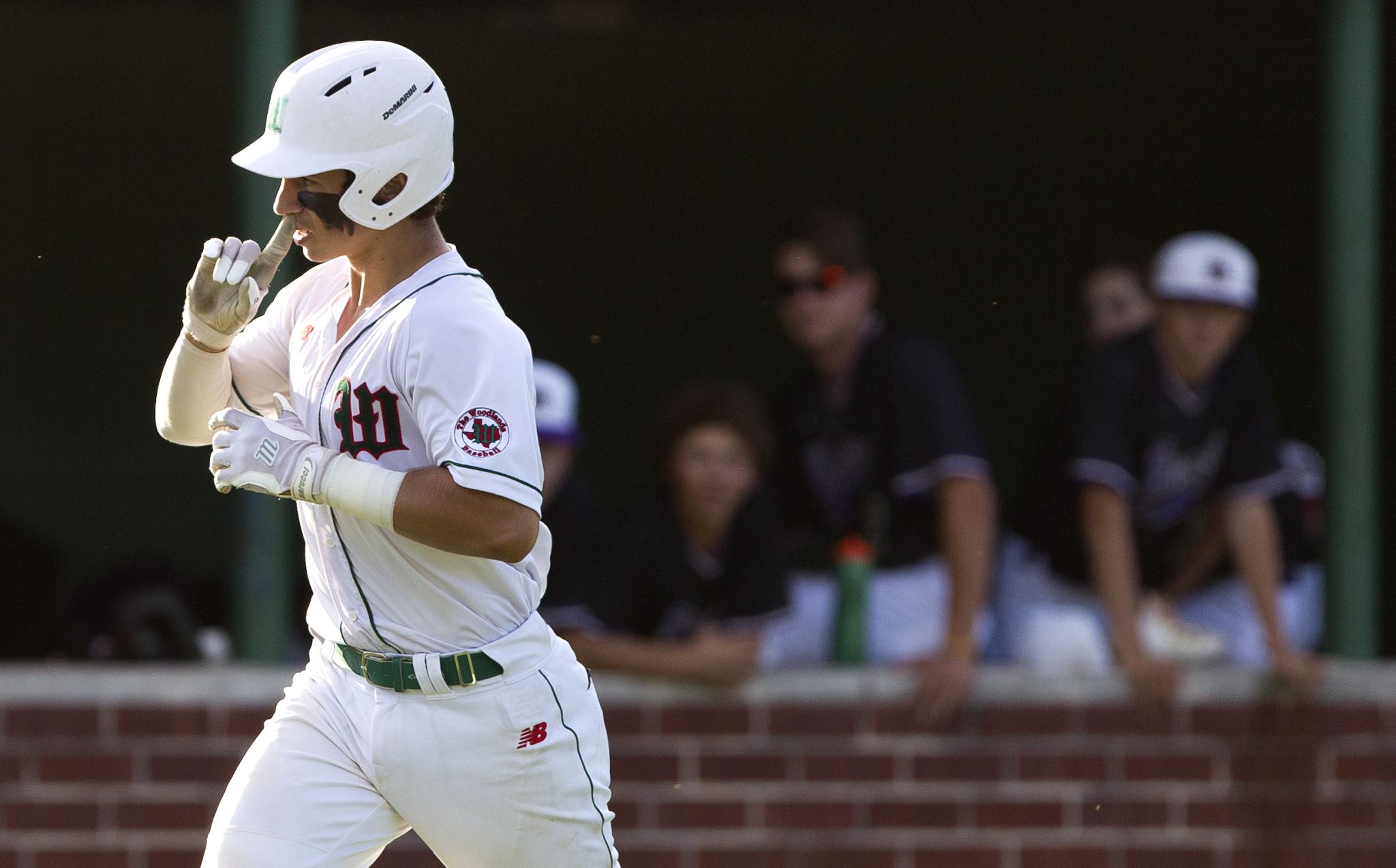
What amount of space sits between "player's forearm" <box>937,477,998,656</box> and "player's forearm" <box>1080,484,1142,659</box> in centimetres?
28

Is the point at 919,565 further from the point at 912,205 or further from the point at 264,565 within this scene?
the point at 912,205

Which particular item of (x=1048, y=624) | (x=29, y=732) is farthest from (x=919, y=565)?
(x=29, y=732)

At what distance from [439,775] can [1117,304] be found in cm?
338

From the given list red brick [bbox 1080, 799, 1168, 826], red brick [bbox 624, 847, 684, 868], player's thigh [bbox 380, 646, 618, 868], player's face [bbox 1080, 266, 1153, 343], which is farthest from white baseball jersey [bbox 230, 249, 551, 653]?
player's face [bbox 1080, 266, 1153, 343]

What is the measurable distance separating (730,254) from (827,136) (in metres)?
0.66

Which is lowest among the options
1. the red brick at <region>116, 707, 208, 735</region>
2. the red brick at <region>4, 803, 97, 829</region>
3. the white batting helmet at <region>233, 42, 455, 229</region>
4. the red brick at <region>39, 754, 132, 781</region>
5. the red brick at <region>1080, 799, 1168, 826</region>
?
the red brick at <region>4, 803, 97, 829</region>

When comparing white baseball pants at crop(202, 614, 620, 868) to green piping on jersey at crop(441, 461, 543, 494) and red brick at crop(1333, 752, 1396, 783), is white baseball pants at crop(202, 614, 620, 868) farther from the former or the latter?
red brick at crop(1333, 752, 1396, 783)

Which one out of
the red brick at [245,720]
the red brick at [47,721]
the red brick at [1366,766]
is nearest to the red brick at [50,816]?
the red brick at [47,721]

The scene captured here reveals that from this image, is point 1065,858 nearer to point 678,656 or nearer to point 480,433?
point 678,656

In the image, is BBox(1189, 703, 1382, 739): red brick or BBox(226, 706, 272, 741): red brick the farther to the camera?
BBox(1189, 703, 1382, 739): red brick

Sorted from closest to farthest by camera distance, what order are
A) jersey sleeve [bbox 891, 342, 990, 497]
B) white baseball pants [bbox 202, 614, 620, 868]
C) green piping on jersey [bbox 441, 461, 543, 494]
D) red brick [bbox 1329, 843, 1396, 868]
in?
1. green piping on jersey [bbox 441, 461, 543, 494]
2. white baseball pants [bbox 202, 614, 620, 868]
3. jersey sleeve [bbox 891, 342, 990, 497]
4. red brick [bbox 1329, 843, 1396, 868]

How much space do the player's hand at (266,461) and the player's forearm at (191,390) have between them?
0.23 metres

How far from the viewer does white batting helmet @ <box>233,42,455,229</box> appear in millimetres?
2756

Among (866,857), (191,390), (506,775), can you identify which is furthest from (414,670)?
(866,857)
